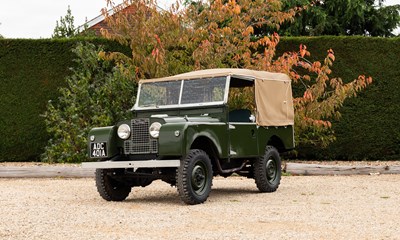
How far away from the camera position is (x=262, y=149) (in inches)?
412

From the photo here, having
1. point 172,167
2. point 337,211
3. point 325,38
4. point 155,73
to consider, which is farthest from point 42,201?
point 325,38

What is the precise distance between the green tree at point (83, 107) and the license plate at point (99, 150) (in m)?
5.67

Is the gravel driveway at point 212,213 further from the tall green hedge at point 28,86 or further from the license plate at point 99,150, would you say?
the tall green hedge at point 28,86

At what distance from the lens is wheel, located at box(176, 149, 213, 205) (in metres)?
8.80

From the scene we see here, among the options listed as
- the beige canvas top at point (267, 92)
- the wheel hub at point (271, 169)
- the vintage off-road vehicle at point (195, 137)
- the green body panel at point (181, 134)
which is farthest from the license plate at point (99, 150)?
the wheel hub at point (271, 169)

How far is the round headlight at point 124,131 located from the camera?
30.7ft

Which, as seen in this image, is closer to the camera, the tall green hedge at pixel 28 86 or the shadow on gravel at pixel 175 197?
the shadow on gravel at pixel 175 197

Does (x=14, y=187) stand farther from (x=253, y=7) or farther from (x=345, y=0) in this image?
(x=345, y=0)

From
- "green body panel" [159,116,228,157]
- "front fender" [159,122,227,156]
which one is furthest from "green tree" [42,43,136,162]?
"front fender" [159,122,227,156]

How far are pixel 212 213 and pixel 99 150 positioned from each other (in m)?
1.99

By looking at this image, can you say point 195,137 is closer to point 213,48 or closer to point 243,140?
point 243,140

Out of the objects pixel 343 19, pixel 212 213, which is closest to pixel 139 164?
pixel 212 213

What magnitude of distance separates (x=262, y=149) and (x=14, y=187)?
427 cm

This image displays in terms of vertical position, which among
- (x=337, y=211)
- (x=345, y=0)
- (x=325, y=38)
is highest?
(x=345, y=0)
